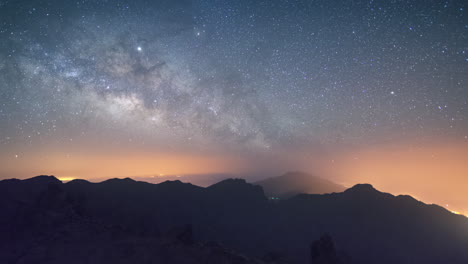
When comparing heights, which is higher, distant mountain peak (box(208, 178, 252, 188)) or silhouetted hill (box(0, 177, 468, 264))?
distant mountain peak (box(208, 178, 252, 188))

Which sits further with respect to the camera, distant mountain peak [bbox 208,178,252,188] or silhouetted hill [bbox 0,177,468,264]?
distant mountain peak [bbox 208,178,252,188]

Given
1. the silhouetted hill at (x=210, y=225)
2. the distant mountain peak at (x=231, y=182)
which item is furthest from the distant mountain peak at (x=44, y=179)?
the distant mountain peak at (x=231, y=182)

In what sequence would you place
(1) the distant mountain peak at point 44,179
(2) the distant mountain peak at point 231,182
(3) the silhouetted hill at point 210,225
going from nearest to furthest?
(3) the silhouetted hill at point 210,225, (1) the distant mountain peak at point 44,179, (2) the distant mountain peak at point 231,182

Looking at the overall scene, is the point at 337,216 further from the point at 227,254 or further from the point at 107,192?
the point at 107,192

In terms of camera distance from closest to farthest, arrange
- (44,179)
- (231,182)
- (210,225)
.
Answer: (44,179), (210,225), (231,182)

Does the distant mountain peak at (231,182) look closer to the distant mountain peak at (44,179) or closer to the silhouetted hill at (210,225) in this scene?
the silhouetted hill at (210,225)

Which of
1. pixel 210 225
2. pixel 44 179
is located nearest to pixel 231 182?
pixel 210 225

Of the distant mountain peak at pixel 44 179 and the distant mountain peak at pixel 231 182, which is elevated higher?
the distant mountain peak at pixel 44 179

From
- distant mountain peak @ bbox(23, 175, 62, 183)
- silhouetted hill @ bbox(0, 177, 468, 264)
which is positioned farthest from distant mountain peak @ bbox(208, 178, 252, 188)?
distant mountain peak @ bbox(23, 175, 62, 183)

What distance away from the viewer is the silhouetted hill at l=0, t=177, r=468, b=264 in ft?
100

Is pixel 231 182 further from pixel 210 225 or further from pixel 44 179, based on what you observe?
pixel 44 179

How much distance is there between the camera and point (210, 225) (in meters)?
65.4

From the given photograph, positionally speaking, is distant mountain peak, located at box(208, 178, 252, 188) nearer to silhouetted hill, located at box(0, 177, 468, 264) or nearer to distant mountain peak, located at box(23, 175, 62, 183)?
silhouetted hill, located at box(0, 177, 468, 264)

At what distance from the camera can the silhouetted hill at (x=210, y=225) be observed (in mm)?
30609
